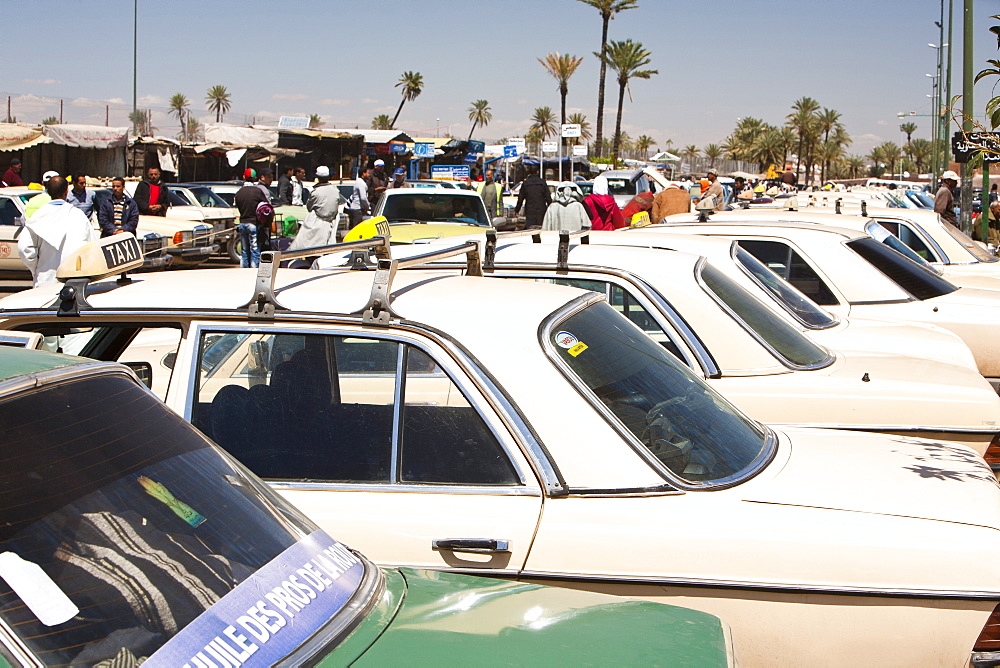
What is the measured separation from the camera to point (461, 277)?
380cm

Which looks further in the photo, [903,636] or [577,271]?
[577,271]

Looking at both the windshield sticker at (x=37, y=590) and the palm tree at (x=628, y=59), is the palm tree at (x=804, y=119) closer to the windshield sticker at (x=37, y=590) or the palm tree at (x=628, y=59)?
the palm tree at (x=628, y=59)

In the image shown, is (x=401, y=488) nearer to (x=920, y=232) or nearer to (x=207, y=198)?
(x=920, y=232)

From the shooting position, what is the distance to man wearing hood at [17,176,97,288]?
8203 millimetres

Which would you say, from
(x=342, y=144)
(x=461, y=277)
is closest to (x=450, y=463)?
(x=461, y=277)

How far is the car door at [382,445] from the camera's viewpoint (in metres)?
2.97

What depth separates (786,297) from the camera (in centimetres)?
649

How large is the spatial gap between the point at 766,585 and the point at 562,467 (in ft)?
2.14

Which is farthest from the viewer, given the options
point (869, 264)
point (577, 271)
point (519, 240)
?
point (869, 264)

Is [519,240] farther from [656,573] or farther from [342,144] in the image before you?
[342,144]

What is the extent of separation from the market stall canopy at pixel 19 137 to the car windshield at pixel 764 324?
2371 cm

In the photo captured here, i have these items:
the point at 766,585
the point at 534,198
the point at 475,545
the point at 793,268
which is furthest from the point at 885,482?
the point at 534,198

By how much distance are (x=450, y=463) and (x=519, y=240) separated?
344cm

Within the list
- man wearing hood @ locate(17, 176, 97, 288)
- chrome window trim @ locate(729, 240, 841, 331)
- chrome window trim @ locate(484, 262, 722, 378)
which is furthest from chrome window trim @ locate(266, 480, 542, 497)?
man wearing hood @ locate(17, 176, 97, 288)
